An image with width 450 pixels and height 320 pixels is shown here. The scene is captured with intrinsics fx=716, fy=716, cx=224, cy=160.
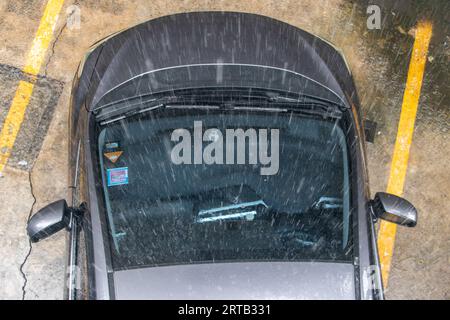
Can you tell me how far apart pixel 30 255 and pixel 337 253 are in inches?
105

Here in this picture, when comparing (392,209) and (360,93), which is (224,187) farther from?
(360,93)

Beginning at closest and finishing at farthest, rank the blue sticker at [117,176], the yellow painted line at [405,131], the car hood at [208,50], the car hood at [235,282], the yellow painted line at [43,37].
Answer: the car hood at [235,282], the blue sticker at [117,176], the car hood at [208,50], the yellow painted line at [405,131], the yellow painted line at [43,37]

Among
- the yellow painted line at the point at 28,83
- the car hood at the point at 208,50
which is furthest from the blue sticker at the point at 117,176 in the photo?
the yellow painted line at the point at 28,83

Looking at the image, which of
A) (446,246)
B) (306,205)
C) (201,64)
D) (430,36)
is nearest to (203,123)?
(201,64)

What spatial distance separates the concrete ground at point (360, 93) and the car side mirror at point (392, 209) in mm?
1409

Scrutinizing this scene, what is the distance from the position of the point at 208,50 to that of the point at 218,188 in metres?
1.07

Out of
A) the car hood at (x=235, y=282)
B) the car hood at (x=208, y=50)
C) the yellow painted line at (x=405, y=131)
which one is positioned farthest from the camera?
the yellow painted line at (x=405, y=131)

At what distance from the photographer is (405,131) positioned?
653cm

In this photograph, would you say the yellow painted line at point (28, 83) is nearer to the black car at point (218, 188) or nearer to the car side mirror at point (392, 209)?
the black car at point (218, 188)

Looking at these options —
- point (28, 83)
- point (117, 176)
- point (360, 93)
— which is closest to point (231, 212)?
point (117, 176)

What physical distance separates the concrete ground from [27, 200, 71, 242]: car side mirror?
4.37 ft

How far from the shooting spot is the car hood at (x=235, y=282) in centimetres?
427

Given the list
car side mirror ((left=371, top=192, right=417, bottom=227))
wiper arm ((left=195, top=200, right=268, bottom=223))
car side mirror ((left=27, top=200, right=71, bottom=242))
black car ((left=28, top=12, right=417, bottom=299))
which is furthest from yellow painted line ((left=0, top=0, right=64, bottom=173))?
car side mirror ((left=371, top=192, right=417, bottom=227))

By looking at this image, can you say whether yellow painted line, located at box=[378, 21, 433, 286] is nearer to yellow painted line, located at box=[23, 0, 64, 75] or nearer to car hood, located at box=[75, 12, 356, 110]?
car hood, located at box=[75, 12, 356, 110]
